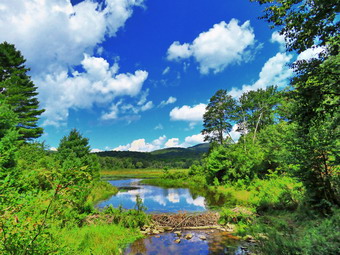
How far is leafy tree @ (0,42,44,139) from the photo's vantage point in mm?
34656

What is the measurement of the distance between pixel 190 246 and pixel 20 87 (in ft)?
134

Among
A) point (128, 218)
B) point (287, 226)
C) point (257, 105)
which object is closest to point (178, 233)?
point (128, 218)

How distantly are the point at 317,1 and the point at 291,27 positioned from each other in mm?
1599

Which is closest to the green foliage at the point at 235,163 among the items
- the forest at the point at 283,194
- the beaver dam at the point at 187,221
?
the forest at the point at 283,194

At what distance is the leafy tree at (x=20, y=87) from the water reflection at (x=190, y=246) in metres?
34.1

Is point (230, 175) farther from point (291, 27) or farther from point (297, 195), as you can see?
point (291, 27)

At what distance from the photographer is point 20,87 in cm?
3588

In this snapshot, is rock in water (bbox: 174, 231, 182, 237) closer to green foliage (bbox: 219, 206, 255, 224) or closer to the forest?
the forest

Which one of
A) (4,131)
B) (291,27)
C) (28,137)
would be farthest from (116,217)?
(28,137)

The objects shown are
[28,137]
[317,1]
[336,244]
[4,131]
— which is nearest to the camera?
[336,244]

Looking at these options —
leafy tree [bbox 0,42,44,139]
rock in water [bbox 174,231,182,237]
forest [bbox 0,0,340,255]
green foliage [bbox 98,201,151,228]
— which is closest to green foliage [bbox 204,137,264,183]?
forest [bbox 0,0,340,255]

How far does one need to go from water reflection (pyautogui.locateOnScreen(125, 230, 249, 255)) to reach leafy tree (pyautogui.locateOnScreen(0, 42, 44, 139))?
34074 millimetres

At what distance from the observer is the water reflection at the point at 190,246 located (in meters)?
8.60

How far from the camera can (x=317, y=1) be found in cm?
669
